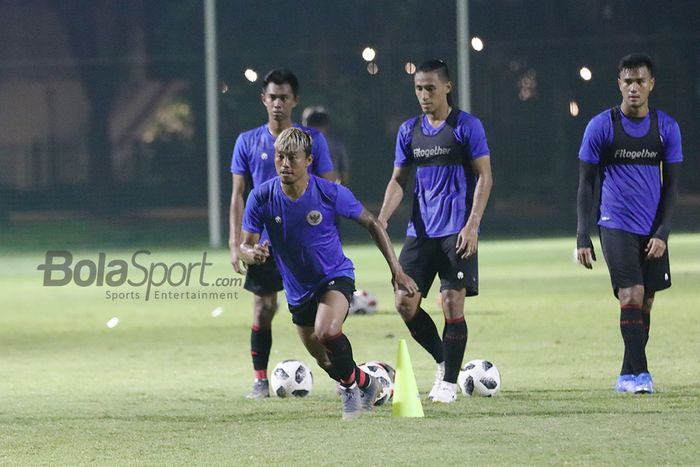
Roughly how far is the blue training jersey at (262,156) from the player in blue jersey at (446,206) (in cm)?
57

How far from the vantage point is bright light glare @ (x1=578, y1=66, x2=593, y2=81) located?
27163mm

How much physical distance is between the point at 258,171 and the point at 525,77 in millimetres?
19205

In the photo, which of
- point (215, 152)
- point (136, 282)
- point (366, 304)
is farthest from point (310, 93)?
point (366, 304)

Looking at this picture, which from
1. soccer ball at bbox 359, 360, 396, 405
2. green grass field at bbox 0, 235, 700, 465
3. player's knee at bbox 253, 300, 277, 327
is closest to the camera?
green grass field at bbox 0, 235, 700, 465

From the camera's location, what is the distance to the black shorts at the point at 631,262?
9.18 meters

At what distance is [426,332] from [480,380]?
585mm

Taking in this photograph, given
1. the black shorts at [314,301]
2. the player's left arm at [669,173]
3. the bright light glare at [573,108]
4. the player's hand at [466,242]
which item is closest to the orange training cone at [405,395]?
the black shorts at [314,301]

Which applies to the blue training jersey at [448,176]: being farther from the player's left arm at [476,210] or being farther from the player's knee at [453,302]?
the player's knee at [453,302]

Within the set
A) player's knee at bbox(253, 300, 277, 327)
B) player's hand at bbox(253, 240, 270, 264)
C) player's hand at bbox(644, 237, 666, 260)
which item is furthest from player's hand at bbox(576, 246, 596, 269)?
player's hand at bbox(253, 240, 270, 264)

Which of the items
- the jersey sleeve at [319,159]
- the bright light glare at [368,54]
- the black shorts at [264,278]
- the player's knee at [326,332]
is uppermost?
the bright light glare at [368,54]

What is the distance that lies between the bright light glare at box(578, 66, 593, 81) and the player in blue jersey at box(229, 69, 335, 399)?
18.1 meters

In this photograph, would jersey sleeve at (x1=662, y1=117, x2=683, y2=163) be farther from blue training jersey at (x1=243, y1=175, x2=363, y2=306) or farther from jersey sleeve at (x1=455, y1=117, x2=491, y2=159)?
blue training jersey at (x1=243, y1=175, x2=363, y2=306)

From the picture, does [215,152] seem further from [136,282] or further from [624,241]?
[624,241]

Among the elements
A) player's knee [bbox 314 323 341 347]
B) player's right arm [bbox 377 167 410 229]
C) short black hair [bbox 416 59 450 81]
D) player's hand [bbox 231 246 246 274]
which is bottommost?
player's knee [bbox 314 323 341 347]
